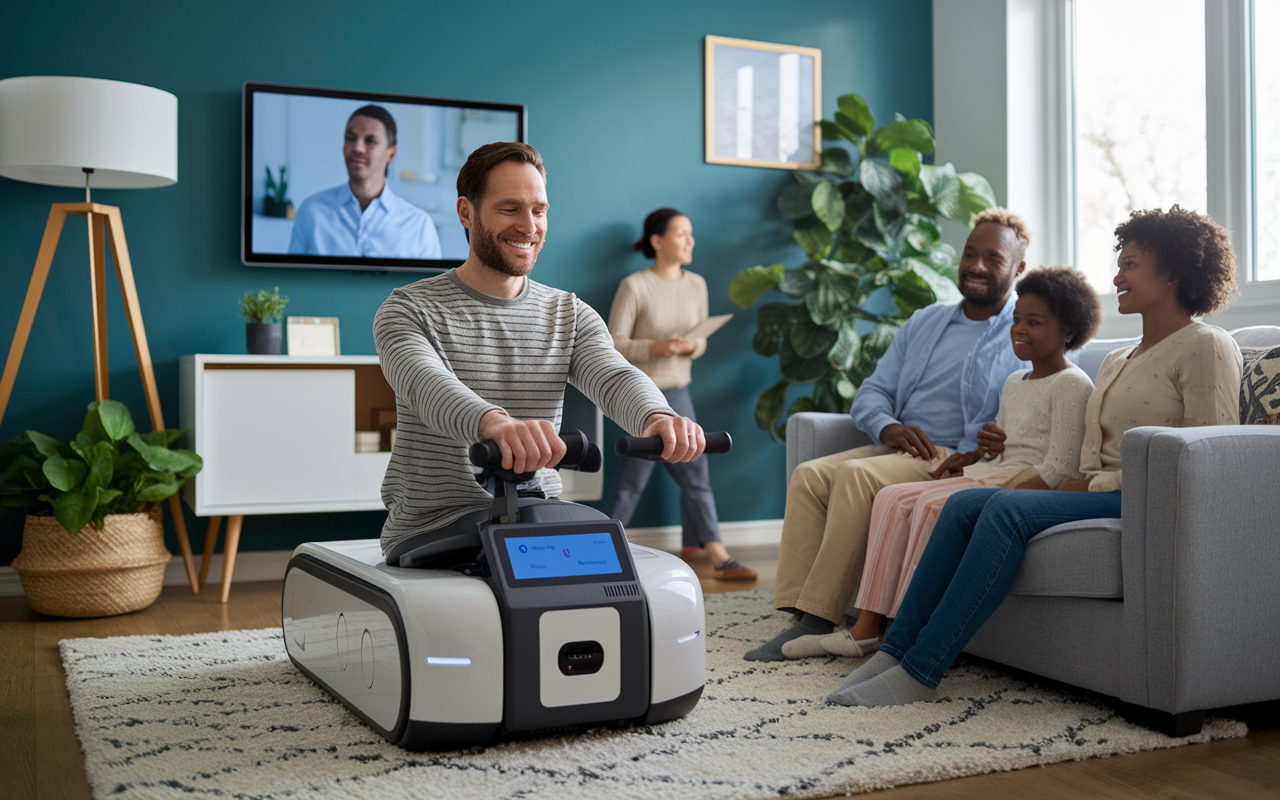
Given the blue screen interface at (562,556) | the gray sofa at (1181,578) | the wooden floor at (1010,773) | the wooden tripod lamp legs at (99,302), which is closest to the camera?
the wooden floor at (1010,773)

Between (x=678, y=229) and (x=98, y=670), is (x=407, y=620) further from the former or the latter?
(x=678, y=229)

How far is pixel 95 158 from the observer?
304 cm

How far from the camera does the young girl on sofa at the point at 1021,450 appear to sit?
229 centimetres

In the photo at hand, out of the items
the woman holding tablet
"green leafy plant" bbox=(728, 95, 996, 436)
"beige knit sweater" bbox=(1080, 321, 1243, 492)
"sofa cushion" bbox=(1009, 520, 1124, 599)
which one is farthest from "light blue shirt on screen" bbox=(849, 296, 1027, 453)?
the woman holding tablet

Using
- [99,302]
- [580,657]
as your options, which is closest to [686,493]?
[99,302]

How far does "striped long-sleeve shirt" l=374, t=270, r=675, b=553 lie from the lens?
1.84 meters

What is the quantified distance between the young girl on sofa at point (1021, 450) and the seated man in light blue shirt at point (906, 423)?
0.23ft

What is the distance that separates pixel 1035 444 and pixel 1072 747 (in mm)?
823

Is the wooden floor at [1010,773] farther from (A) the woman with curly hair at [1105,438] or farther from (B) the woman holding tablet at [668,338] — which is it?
(B) the woman holding tablet at [668,338]

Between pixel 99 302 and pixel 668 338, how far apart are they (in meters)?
1.89

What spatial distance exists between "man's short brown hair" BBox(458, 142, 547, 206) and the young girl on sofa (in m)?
1.10

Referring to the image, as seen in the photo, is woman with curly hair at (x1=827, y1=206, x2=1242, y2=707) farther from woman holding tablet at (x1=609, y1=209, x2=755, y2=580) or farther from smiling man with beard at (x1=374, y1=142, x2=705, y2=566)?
woman holding tablet at (x1=609, y1=209, x2=755, y2=580)

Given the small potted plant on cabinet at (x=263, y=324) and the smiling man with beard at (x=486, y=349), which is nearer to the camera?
the smiling man with beard at (x=486, y=349)

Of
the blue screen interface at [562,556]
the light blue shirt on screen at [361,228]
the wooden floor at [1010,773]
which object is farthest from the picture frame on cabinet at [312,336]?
the blue screen interface at [562,556]
